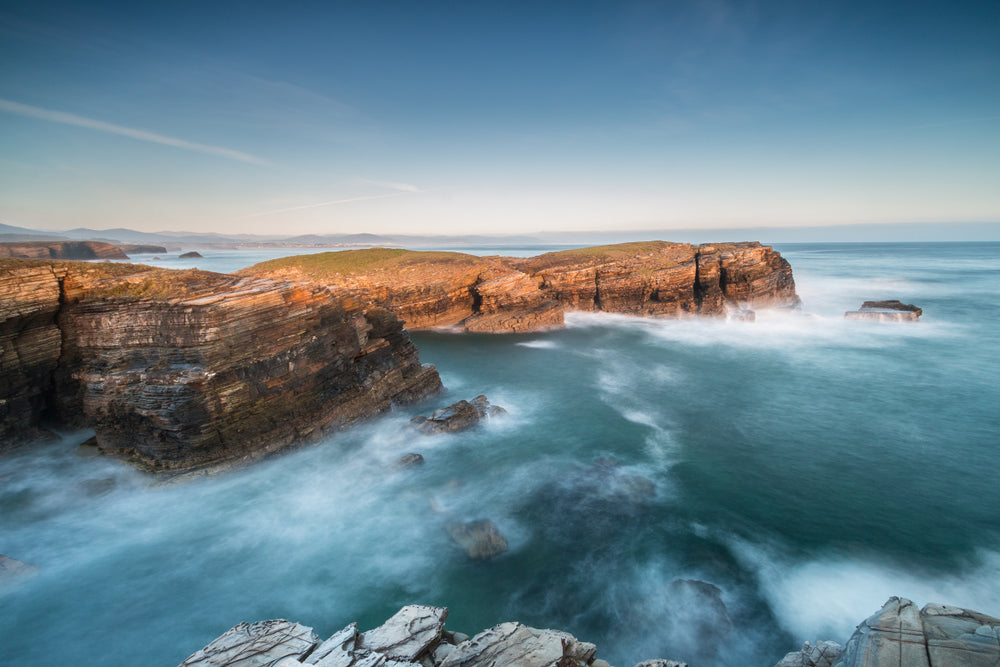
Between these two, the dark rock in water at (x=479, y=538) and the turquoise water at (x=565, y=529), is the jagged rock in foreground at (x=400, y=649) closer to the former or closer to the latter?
the turquoise water at (x=565, y=529)

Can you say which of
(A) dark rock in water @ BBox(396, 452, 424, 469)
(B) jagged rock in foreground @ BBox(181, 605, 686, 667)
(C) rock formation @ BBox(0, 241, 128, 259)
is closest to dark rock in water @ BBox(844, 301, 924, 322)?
(A) dark rock in water @ BBox(396, 452, 424, 469)

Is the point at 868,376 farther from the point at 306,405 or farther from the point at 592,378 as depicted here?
the point at 306,405

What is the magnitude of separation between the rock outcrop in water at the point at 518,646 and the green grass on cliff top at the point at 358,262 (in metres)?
30.9

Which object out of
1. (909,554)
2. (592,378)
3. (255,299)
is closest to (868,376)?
(592,378)

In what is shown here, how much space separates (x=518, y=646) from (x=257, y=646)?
11.4 feet

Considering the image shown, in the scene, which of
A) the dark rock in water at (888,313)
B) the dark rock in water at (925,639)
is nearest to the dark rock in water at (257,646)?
the dark rock in water at (925,639)

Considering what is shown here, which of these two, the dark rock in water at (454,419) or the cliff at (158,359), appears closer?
the cliff at (158,359)

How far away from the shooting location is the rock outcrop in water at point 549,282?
3234 cm

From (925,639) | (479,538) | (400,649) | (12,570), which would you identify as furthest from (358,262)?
(925,639)

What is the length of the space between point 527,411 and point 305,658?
12.7 meters

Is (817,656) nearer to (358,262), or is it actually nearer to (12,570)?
(12,570)

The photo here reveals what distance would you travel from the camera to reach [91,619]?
304 inches

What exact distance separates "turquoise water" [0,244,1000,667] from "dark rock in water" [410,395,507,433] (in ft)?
1.46

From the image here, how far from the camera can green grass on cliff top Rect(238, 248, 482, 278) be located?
35000mm
